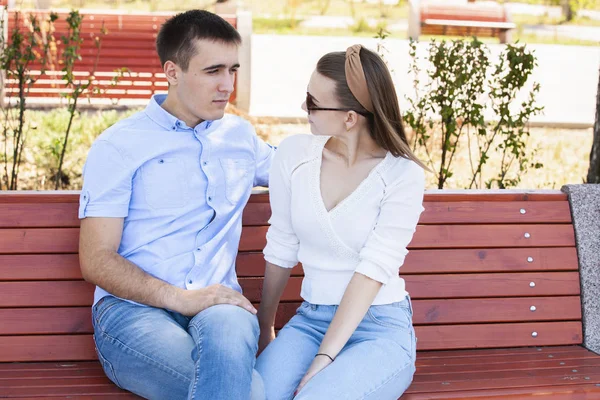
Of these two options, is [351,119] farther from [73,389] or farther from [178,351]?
[73,389]

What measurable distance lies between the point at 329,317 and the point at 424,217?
821 millimetres

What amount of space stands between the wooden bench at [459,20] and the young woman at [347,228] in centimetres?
1238

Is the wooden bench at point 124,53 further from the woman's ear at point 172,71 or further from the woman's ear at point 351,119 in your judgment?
the woman's ear at point 351,119

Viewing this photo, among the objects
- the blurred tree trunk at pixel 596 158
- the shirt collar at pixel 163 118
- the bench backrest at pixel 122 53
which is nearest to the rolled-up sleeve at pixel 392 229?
the shirt collar at pixel 163 118

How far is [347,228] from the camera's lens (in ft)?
10.6

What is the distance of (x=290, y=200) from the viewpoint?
3.38 meters

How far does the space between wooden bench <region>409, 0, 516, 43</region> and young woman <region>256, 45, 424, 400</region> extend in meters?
12.4

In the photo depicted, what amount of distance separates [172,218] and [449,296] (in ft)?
4.19

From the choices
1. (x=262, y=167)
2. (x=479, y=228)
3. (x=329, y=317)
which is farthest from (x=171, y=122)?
(x=479, y=228)

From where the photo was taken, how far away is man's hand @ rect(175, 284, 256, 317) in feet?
10.6

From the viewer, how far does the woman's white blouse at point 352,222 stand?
3205 mm

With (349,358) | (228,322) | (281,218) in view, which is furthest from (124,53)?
(349,358)

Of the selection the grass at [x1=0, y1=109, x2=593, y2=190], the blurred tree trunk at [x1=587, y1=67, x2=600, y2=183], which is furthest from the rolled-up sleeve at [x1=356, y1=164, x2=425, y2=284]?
the grass at [x1=0, y1=109, x2=593, y2=190]

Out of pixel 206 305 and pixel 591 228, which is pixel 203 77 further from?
pixel 591 228
